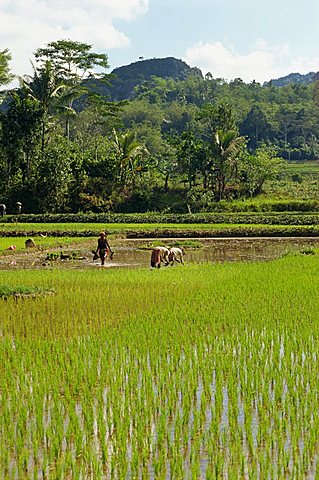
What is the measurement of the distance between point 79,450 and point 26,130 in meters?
25.3

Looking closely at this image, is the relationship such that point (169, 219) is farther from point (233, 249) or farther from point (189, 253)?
point (189, 253)

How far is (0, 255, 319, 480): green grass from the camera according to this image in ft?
12.0

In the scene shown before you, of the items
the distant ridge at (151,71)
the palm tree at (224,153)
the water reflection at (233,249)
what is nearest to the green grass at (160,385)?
the water reflection at (233,249)

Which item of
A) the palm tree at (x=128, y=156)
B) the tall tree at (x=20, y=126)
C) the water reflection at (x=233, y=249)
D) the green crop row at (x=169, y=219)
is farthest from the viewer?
the palm tree at (x=128, y=156)

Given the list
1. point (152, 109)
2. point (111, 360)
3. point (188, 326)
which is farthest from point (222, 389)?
point (152, 109)

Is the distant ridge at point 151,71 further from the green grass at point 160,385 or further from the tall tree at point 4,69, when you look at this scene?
the green grass at point 160,385

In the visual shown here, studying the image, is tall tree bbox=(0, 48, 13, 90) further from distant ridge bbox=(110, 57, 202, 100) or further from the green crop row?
distant ridge bbox=(110, 57, 202, 100)

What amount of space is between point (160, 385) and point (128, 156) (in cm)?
2526

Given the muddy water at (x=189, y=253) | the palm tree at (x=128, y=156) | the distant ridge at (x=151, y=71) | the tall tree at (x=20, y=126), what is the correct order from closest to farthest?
1. the muddy water at (x=189, y=253)
2. the tall tree at (x=20, y=126)
3. the palm tree at (x=128, y=156)
4. the distant ridge at (x=151, y=71)

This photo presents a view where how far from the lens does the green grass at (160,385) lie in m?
3.67

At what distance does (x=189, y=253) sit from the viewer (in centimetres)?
1689

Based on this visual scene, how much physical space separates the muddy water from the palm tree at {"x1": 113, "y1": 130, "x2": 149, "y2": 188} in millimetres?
10264

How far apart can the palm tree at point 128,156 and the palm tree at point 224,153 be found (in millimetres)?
3437

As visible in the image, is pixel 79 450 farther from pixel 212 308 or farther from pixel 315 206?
pixel 315 206
